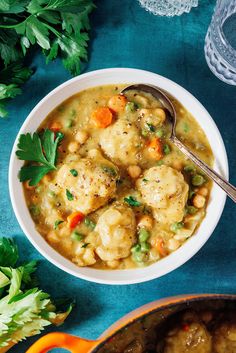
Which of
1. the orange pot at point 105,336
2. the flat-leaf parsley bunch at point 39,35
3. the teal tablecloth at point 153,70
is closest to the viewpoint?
the orange pot at point 105,336

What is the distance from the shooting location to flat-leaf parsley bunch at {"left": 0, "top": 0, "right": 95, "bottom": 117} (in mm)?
3914

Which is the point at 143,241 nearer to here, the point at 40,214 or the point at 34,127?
the point at 40,214

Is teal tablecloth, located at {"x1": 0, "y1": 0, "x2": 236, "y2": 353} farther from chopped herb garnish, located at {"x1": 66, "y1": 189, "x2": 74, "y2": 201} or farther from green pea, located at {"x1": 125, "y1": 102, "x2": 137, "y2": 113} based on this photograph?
chopped herb garnish, located at {"x1": 66, "y1": 189, "x2": 74, "y2": 201}

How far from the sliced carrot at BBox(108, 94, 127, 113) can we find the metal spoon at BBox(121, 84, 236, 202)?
0.23 feet

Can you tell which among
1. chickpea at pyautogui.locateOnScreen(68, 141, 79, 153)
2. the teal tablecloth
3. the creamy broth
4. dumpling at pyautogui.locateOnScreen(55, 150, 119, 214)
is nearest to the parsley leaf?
the teal tablecloth

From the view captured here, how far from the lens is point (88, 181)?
3.73 meters

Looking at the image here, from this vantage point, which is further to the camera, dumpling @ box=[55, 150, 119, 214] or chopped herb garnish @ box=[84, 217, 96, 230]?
chopped herb garnish @ box=[84, 217, 96, 230]

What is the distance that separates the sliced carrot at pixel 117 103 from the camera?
12.8ft

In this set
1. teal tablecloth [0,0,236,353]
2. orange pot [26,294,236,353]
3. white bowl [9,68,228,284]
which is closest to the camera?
orange pot [26,294,236,353]

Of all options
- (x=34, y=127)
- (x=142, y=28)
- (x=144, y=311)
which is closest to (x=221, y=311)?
(x=144, y=311)

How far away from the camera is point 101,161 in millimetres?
3766

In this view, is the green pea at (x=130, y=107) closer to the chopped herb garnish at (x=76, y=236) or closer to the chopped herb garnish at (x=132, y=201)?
the chopped herb garnish at (x=132, y=201)

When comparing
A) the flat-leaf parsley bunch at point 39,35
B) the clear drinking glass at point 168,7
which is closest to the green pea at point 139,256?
the flat-leaf parsley bunch at point 39,35

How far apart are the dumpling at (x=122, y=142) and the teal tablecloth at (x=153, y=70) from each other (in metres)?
0.61
